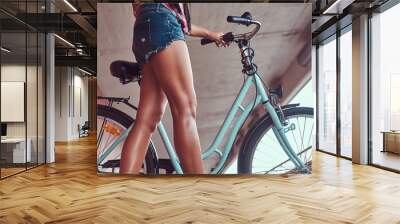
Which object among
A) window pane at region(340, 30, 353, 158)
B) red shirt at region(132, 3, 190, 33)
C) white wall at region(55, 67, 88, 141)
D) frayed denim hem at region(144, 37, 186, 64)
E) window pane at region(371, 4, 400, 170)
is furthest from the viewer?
white wall at region(55, 67, 88, 141)

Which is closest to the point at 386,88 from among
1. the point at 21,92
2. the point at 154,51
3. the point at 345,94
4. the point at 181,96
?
the point at 345,94

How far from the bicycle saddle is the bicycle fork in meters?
2.04

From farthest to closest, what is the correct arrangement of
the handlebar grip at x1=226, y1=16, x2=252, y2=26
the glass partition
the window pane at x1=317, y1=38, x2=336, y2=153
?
the window pane at x1=317, y1=38, x2=336, y2=153 < the glass partition < the handlebar grip at x1=226, y1=16, x2=252, y2=26

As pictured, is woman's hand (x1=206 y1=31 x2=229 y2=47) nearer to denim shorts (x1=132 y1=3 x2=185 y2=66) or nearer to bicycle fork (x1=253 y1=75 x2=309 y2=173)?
denim shorts (x1=132 y1=3 x2=185 y2=66)

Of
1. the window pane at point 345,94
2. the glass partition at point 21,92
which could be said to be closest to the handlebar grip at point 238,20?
the window pane at point 345,94

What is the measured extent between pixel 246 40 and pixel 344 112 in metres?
4.41

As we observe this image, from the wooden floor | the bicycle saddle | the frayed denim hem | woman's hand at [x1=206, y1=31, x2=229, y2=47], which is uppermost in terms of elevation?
woman's hand at [x1=206, y1=31, x2=229, y2=47]

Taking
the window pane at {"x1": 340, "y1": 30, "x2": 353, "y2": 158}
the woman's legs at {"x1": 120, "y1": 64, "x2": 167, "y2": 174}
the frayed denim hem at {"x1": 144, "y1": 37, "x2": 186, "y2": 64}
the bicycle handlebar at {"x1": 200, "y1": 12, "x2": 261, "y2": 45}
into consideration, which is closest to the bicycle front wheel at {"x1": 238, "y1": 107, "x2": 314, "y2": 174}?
the bicycle handlebar at {"x1": 200, "y1": 12, "x2": 261, "y2": 45}

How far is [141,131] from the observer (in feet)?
21.2

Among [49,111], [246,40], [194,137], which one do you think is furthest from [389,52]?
[49,111]

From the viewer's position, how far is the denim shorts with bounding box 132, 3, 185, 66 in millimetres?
6270

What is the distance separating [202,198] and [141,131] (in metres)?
2.03

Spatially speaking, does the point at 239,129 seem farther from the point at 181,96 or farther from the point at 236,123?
the point at 181,96

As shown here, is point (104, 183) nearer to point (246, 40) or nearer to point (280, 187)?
point (280, 187)
